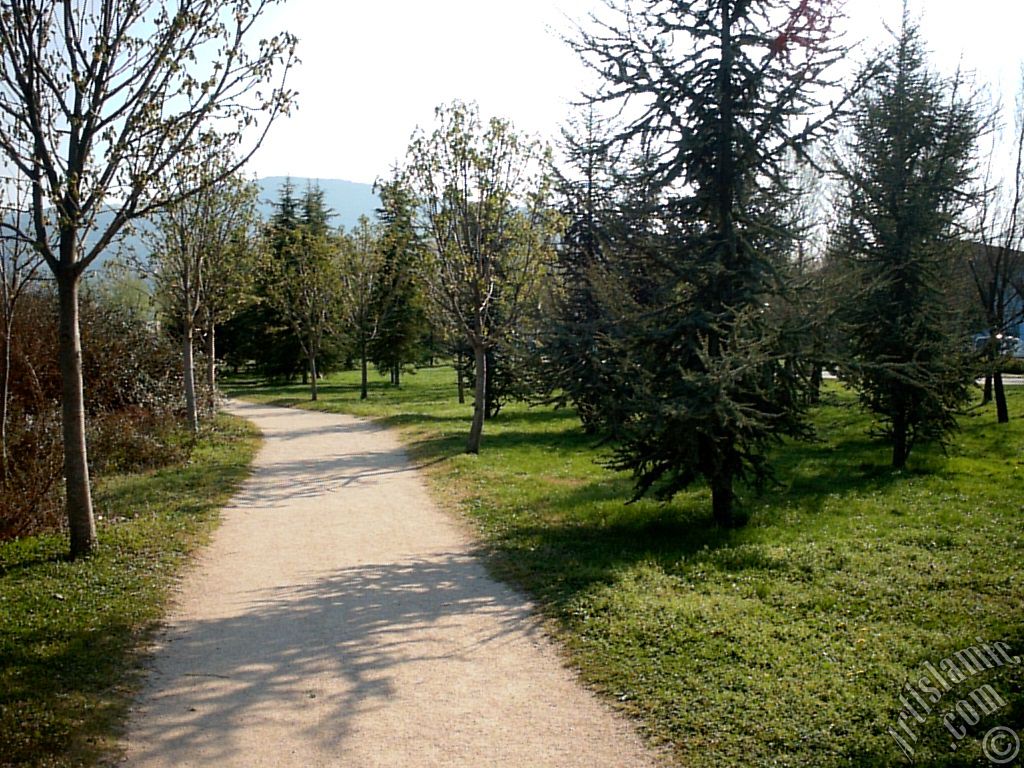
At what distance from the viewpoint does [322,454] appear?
1780 centimetres

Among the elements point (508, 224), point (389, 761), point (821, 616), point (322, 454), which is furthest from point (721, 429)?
point (322, 454)

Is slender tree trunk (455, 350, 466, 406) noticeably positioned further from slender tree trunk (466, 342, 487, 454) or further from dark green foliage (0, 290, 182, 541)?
dark green foliage (0, 290, 182, 541)

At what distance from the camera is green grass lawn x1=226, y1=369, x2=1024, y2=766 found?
15.2 feet

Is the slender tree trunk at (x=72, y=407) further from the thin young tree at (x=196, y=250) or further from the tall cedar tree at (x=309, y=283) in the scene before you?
the tall cedar tree at (x=309, y=283)

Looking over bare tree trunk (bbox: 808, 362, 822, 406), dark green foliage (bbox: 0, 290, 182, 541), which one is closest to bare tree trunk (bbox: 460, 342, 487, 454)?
Result: dark green foliage (bbox: 0, 290, 182, 541)

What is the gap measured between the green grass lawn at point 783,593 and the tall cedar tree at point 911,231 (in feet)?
4.51

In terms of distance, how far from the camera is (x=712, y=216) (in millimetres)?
9773

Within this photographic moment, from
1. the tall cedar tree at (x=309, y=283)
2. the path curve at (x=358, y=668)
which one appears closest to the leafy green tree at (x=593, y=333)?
the path curve at (x=358, y=668)

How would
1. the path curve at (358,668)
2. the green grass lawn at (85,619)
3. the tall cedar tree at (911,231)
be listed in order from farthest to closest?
the tall cedar tree at (911,231)
the green grass lawn at (85,619)
the path curve at (358,668)

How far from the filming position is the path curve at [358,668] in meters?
4.57

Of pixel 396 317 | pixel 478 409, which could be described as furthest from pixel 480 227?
pixel 396 317

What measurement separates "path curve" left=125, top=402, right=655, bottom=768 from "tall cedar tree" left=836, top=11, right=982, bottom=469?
912 centimetres

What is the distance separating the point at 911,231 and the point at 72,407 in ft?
43.6

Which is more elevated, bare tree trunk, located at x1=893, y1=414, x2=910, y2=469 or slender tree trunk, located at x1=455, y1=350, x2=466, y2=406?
slender tree trunk, located at x1=455, y1=350, x2=466, y2=406
